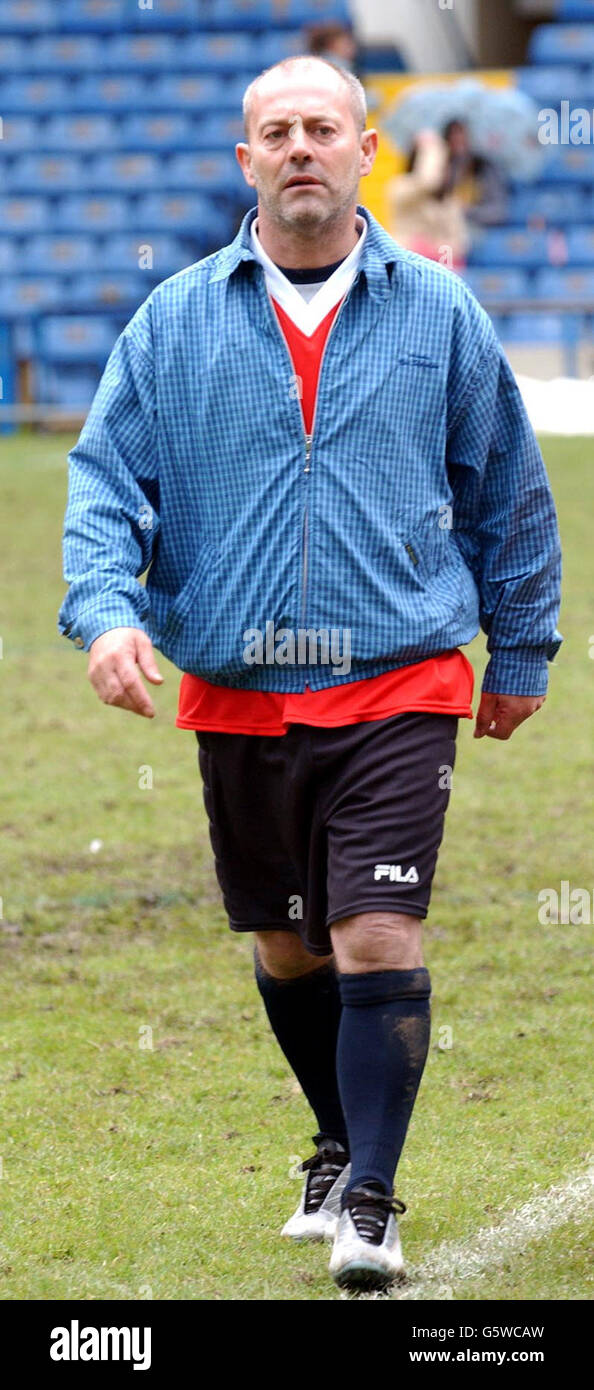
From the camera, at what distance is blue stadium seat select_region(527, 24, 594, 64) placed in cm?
2338

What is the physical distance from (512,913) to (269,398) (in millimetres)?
2589

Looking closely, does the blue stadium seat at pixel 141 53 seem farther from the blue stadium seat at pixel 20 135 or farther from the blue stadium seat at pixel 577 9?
the blue stadium seat at pixel 577 9

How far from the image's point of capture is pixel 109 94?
2398 cm

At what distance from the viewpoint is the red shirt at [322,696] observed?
10.5 ft

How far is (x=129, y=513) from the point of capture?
3252mm

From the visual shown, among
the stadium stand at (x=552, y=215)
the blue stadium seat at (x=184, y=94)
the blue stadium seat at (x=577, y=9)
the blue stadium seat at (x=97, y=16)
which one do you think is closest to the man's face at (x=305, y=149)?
the stadium stand at (x=552, y=215)

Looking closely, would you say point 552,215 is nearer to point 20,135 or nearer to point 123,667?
point 20,135

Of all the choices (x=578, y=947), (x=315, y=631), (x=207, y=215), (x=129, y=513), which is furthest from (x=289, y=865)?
(x=207, y=215)

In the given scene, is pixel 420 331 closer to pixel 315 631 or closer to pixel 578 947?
pixel 315 631

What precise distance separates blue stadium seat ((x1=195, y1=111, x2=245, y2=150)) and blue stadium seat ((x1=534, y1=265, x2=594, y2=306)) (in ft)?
13.9

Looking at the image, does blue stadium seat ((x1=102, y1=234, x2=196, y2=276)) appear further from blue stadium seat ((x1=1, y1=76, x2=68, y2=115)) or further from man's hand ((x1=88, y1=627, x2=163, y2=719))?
man's hand ((x1=88, y1=627, x2=163, y2=719))

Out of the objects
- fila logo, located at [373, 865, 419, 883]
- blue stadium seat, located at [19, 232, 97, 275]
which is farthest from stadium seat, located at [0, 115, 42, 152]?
fila logo, located at [373, 865, 419, 883]

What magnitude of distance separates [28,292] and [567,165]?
243 inches

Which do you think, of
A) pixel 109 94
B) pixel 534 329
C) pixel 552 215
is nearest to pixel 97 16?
pixel 109 94
